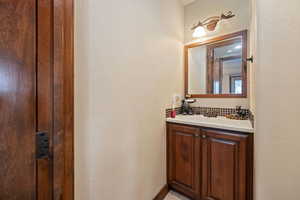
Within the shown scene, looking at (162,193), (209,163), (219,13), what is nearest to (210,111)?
(209,163)

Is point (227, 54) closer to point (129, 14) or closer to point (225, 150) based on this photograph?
point (225, 150)

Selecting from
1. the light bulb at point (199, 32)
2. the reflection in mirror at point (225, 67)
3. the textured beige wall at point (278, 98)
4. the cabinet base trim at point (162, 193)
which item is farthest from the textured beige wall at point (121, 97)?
the textured beige wall at point (278, 98)

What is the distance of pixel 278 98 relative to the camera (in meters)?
0.89

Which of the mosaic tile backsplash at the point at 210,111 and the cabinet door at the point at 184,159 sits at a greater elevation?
the mosaic tile backsplash at the point at 210,111

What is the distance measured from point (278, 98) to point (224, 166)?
76 centimetres

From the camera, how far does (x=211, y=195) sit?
1389mm

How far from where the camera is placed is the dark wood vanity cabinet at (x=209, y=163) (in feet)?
3.93

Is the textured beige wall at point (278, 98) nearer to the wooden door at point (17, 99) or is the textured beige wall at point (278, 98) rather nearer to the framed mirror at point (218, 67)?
the framed mirror at point (218, 67)

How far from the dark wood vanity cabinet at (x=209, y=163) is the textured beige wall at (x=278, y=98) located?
0.75 feet

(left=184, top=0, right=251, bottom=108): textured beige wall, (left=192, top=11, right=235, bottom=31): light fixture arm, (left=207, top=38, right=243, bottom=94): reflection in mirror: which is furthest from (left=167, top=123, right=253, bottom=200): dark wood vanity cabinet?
(left=192, top=11, right=235, bottom=31): light fixture arm

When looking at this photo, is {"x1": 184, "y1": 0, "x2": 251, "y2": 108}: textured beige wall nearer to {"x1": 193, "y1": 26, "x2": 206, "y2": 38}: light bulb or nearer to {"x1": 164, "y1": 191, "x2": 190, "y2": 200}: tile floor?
{"x1": 193, "y1": 26, "x2": 206, "y2": 38}: light bulb

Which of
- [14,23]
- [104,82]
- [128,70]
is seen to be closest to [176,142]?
[128,70]

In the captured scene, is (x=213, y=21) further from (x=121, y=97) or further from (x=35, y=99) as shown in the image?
(x=35, y=99)

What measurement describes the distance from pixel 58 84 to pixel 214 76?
1.85 meters
